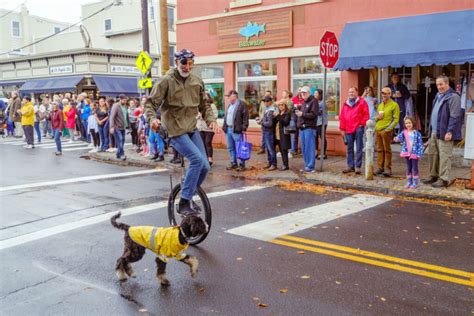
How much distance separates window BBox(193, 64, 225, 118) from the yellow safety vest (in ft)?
43.1

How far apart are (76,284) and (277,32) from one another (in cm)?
1223

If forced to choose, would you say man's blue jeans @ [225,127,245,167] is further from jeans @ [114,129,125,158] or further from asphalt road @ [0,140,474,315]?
jeans @ [114,129,125,158]

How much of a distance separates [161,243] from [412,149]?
646cm

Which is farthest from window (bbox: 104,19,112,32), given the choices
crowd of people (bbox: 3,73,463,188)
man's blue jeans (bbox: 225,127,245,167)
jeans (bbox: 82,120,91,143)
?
man's blue jeans (bbox: 225,127,245,167)

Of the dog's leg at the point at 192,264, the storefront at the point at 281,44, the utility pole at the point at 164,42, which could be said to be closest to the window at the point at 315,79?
the storefront at the point at 281,44

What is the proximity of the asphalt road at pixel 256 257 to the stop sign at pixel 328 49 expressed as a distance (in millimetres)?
3398

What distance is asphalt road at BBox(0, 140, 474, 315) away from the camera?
14.5 ft

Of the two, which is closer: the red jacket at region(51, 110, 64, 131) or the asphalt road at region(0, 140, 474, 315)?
the asphalt road at region(0, 140, 474, 315)

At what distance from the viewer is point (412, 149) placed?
9641 millimetres

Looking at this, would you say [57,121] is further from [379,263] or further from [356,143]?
[379,263]

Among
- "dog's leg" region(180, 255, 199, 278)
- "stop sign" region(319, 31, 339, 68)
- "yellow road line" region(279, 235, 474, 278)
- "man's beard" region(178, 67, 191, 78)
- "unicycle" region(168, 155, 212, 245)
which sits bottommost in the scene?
"yellow road line" region(279, 235, 474, 278)

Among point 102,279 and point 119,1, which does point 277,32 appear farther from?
point 119,1

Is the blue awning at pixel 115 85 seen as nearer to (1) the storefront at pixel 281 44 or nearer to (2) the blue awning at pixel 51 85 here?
(2) the blue awning at pixel 51 85

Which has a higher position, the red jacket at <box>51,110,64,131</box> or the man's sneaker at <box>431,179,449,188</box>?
the red jacket at <box>51,110,64,131</box>
